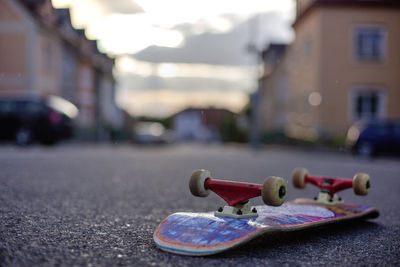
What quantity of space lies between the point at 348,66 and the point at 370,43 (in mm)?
1450

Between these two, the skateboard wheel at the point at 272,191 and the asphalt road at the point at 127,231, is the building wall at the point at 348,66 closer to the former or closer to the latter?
the asphalt road at the point at 127,231

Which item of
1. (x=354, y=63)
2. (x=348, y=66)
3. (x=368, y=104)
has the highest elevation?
(x=354, y=63)

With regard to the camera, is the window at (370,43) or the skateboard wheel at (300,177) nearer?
the skateboard wheel at (300,177)

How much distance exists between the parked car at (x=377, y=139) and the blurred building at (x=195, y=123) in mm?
78185

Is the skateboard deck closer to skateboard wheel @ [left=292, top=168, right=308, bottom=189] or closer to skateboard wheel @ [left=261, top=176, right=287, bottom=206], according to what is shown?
skateboard wheel @ [left=261, top=176, right=287, bottom=206]

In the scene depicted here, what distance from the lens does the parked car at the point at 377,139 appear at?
16562mm

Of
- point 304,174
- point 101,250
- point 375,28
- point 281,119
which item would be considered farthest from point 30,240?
point 281,119

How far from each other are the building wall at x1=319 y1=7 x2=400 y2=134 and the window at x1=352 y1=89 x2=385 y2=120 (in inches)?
8.1

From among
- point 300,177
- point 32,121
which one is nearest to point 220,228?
point 300,177

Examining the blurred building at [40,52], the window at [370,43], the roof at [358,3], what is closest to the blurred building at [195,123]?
the blurred building at [40,52]

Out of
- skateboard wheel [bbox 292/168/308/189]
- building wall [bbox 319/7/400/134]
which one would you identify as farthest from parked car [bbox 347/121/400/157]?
skateboard wheel [bbox 292/168/308/189]

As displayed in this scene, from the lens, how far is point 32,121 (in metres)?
15.2

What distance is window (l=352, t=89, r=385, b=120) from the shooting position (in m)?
22.5

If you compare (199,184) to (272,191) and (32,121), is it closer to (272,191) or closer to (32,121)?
(272,191)
